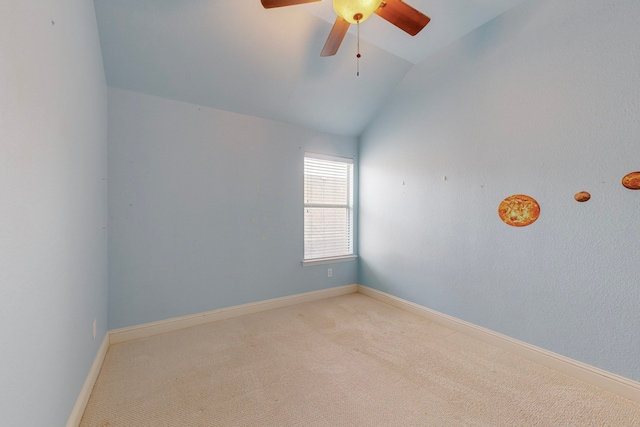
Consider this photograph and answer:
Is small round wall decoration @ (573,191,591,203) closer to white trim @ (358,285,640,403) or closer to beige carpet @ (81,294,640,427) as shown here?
white trim @ (358,285,640,403)

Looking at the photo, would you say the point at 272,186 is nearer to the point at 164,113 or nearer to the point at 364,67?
the point at 164,113

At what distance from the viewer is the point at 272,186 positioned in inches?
124

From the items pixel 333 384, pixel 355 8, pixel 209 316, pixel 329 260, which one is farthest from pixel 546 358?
pixel 209 316

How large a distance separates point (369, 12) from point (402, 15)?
0.87ft

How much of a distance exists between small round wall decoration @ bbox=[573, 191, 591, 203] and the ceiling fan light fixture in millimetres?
1874

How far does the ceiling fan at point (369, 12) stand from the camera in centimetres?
157

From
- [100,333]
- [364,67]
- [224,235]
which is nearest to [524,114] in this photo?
[364,67]

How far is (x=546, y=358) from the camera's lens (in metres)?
2.03

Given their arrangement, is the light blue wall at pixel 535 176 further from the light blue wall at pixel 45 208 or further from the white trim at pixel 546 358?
the light blue wall at pixel 45 208


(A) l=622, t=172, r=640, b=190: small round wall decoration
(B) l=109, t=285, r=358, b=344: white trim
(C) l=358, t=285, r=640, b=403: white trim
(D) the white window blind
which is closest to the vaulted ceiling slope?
(D) the white window blind

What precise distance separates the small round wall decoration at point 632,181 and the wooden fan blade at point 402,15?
1612 mm

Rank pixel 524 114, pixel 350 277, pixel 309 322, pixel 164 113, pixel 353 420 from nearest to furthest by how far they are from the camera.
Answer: pixel 353 420 → pixel 524 114 → pixel 164 113 → pixel 309 322 → pixel 350 277

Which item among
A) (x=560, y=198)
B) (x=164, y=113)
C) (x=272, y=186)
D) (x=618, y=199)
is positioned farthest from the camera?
(x=272, y=186)

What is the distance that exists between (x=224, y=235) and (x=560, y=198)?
9.65 ft
